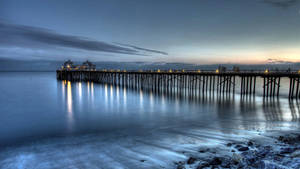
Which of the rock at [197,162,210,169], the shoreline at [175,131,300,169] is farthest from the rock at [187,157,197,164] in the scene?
the rock at [197,162,210,169]

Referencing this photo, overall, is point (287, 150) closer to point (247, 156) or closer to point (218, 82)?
point (247, 156)

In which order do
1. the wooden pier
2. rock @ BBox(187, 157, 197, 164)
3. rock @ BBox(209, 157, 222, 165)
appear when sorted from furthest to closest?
the wooden pier → rock @ BBox(187, 157, 197, 164) → rock @ BBox(209, 157, 222, 165)

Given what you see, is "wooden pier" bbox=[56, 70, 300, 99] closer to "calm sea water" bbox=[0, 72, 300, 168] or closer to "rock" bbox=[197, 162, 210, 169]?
"calm sea water" bbox=[0, 72, 300, 168]

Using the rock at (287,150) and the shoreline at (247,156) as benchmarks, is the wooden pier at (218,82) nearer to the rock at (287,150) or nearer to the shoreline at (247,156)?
the shoreline at (247,156)

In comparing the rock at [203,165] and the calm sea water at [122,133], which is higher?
the rock at [203,165]

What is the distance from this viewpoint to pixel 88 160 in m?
6.73

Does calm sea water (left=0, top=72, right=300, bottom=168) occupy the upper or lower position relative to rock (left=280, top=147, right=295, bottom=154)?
lower

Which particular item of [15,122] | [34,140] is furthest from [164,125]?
[15,122]

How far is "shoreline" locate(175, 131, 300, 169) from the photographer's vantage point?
17.4ft

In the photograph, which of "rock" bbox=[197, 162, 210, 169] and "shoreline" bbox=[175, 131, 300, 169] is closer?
"shoreline" bbox=[175, 131, 300, 169]

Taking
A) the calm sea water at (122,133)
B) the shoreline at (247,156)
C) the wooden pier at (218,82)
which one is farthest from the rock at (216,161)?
the wooden pier at (218,82)

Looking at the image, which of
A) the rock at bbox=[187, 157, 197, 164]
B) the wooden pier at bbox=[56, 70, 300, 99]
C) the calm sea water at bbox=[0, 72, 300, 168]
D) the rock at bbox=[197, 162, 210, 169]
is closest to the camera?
the rock at bbox=[197, 162, 210, 169]

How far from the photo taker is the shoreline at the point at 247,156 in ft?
17.4

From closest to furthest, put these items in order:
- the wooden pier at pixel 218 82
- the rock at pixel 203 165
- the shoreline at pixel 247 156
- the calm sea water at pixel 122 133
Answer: the shoreline at pixel 247 156 < the rock at pixel 203 165 < the calm sea water at pixel 122 133 < the wooden pier at pixel 218 82
